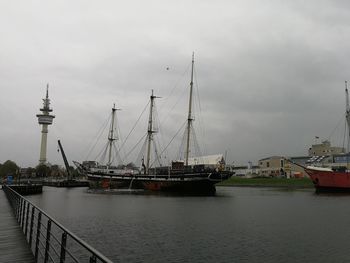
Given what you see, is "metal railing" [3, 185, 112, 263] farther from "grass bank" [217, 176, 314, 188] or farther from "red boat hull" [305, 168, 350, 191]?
"grass bank" [217, 176, 314, 188]

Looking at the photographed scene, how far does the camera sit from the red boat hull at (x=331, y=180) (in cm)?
7869

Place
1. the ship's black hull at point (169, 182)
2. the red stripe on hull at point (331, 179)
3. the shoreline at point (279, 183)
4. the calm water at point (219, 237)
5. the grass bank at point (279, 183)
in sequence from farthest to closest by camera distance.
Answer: the grass bank at point (279, 183)
the shoreline at point (279, 183)
the ship's black hull at point (169, 182)
the red stripe on hull at point (331, 179)
the calm water at point (219, 237)

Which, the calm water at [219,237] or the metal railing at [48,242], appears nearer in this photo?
the metal railing at [48,242]

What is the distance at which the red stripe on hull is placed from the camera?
258ft

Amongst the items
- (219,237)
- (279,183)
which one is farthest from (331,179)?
(219,237)

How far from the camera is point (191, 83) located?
91750 mm

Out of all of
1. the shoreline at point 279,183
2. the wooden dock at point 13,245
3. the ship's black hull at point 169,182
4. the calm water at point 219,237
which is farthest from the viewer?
the shoreline at point 279,183

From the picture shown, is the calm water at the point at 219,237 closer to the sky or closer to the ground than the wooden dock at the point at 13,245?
closer to the ground

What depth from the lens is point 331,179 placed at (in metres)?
80.5

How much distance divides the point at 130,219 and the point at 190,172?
1936 inches

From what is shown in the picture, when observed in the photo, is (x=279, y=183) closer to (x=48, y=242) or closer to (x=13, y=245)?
(x=13, y=245)

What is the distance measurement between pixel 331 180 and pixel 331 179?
0.67 ft

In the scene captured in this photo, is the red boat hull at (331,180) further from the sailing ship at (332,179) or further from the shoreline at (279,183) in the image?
the shoreline at (279,183)

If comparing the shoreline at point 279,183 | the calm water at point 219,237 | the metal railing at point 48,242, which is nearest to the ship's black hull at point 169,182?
the shoreline at point 279,183
